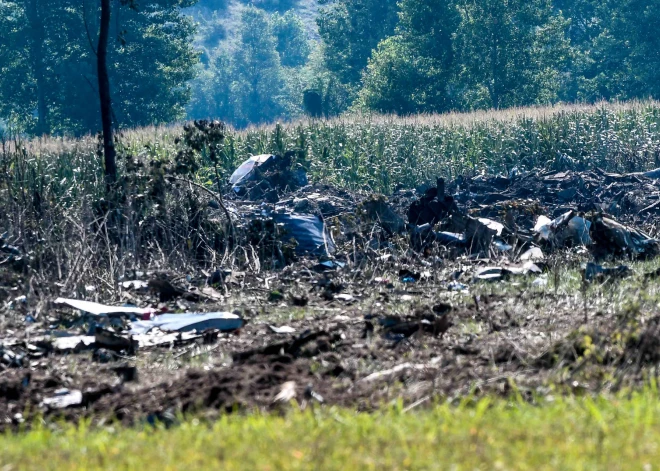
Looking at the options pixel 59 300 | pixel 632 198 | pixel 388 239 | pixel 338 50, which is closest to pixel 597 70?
pixel 338 50

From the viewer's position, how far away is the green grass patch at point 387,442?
377 cm

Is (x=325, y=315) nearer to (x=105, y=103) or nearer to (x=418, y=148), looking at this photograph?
(x=105, y=103)

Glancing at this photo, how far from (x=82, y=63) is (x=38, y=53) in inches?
97.4

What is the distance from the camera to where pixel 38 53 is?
48031mm

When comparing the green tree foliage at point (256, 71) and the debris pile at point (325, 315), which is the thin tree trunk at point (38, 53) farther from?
the green tree foliage at point (256, 71)

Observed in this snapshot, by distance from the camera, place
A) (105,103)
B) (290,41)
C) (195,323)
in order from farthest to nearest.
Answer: (290,41)
(105,103)
(195,323)

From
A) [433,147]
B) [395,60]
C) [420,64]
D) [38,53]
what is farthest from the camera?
[420,64]

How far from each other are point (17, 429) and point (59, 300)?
300 centimetres

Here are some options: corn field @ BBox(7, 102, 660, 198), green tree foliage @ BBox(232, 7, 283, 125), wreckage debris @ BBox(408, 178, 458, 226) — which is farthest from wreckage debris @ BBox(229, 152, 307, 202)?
green tree foliage @ BBox(232, 7, 283, 125)

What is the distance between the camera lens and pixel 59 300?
8.02m

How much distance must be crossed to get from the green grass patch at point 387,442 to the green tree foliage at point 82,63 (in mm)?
42856

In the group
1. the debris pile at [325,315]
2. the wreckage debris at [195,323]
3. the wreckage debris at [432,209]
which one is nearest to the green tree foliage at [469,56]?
the debris pile at [325,315]

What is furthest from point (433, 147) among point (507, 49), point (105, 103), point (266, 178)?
point (507, 49)

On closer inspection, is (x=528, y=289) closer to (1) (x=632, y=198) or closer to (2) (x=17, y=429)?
(2) (x=17, y=429)
